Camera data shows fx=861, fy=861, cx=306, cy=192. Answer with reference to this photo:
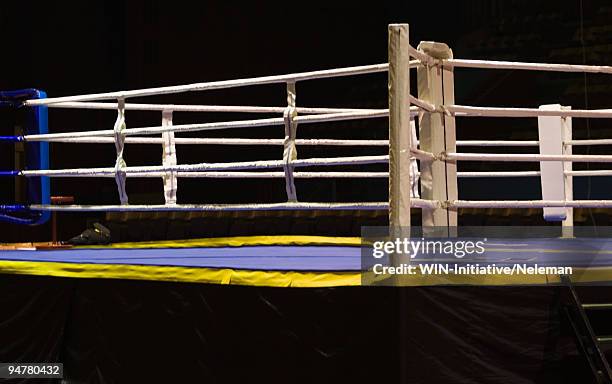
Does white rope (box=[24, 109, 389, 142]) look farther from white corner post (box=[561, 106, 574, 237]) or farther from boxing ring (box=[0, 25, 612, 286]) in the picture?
white corner post (box=[561, 106, 574, 237])

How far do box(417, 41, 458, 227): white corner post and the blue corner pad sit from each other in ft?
8.15

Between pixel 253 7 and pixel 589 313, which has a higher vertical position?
pixel 253 7

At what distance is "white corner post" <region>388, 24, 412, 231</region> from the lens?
2.66 metres

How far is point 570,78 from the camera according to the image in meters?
9.25

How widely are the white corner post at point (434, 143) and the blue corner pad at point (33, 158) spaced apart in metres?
2.49

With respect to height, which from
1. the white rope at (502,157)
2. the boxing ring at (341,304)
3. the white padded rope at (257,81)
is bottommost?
the boxing ring at (341,304)

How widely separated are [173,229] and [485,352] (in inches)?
132

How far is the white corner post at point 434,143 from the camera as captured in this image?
2.98 meters

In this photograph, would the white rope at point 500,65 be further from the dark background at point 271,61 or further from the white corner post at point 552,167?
the dark background at point 271,61

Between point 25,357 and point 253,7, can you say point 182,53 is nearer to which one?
point 253,7

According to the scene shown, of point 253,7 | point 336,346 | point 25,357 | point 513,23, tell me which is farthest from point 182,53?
point 336,346

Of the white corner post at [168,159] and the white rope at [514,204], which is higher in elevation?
the white corner post at [168,159]

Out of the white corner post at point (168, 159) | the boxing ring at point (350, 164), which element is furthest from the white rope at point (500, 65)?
the white corner post at point (168, 159)

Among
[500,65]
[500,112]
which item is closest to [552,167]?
[500,65]
